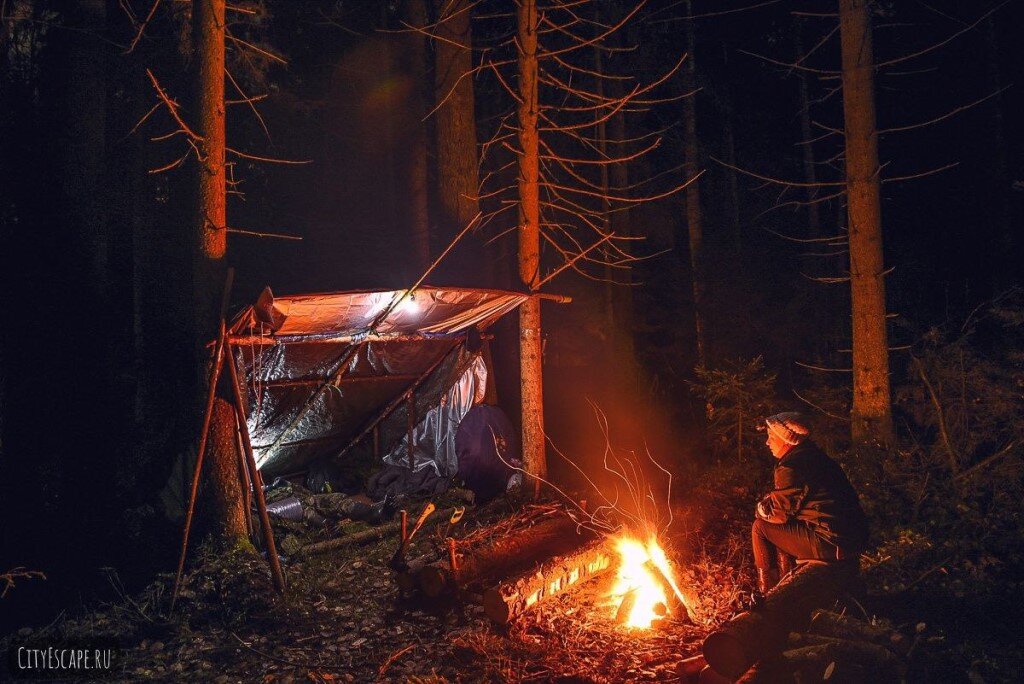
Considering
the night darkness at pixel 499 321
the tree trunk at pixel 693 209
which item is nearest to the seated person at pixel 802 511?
the night darkness at pixel 499 321

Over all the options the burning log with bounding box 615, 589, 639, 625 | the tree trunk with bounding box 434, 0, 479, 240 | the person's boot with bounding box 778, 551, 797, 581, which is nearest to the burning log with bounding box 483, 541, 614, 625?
the burning log with bounding box 615, 589, 639, 625

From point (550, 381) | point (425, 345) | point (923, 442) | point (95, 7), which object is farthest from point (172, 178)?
point (923, 442)

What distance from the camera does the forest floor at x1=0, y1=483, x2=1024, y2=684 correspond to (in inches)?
189

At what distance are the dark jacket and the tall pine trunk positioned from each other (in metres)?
5.61

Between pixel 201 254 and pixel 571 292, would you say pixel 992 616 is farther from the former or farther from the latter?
pixel 571 292

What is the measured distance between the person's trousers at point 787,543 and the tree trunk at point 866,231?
9.69 feet

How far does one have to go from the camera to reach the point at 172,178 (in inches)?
547

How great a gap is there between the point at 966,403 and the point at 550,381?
20.5 ft

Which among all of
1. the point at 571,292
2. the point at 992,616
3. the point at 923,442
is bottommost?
the point at 992,616

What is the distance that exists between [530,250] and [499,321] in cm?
235

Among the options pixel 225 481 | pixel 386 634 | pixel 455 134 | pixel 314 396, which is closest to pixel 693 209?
pixel 455 134

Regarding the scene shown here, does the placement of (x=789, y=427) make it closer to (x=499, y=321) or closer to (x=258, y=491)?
(x=258, y=491)

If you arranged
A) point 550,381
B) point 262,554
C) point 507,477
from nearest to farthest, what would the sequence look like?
point 262,554, point 507,477, point 550,381

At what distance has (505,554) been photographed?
6348mm
